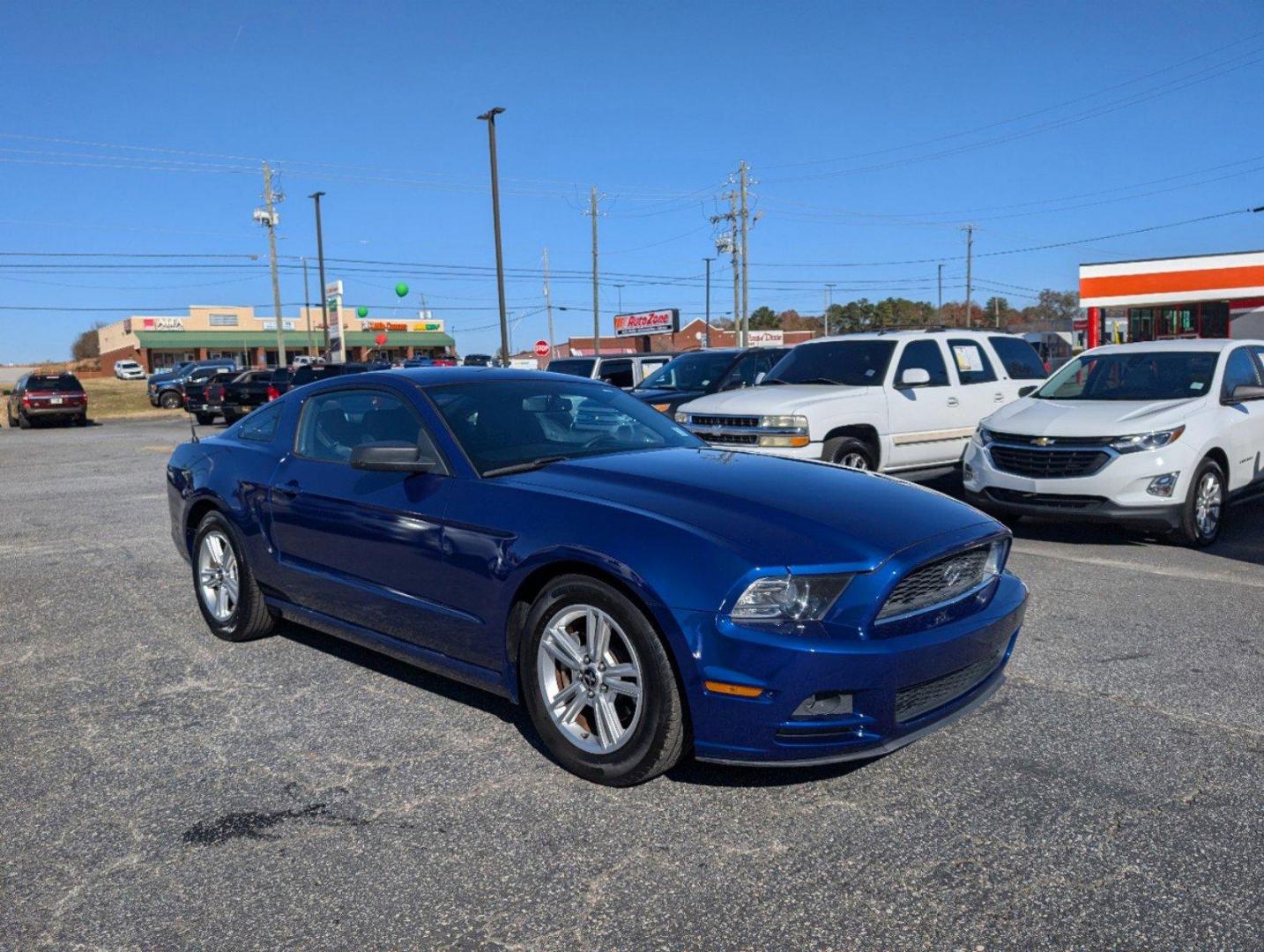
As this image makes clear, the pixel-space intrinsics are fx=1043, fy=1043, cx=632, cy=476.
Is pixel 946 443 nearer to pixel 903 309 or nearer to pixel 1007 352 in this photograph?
pixel 1007 352

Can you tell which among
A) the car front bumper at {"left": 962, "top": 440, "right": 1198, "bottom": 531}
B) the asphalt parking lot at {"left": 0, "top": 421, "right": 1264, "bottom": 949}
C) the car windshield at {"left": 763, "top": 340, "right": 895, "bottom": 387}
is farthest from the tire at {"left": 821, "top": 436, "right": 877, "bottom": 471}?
the asphalt parking lot at {"left": 0, "top": 421, "right": 1264, "bottom": 949}

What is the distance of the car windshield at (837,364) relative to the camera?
10664 millimetres

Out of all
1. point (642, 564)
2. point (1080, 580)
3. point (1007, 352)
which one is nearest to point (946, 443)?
point (1007, 352)

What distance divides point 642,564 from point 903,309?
90.7 meters

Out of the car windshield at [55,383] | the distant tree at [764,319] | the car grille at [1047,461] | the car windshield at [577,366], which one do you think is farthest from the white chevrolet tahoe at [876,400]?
the distant tree at [764,319]

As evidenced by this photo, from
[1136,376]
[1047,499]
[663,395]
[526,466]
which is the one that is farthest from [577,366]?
[526,466]

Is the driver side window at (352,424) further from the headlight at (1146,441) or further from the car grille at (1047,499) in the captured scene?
the headlight at (1146,441)

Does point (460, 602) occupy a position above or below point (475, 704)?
above

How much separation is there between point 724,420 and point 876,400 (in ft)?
5.05

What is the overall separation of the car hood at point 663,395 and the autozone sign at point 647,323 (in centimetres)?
4801

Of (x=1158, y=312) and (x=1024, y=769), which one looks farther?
(x=1158, y=312)

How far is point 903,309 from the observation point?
89.9 metres

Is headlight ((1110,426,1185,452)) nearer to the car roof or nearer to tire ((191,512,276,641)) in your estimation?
the car roof

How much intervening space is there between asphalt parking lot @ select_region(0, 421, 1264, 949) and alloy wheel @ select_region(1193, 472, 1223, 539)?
301cm
